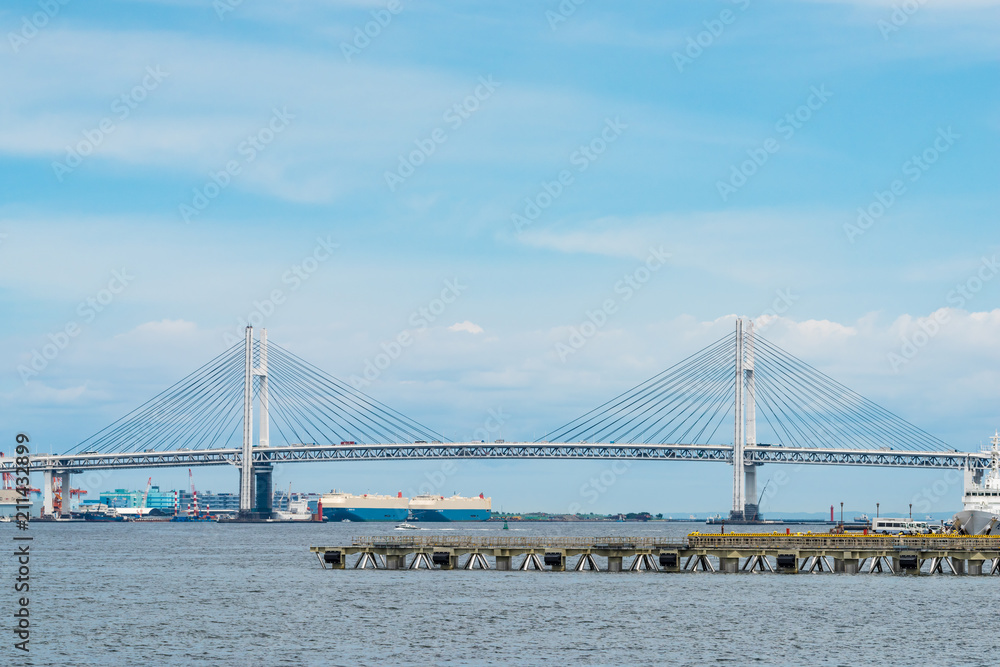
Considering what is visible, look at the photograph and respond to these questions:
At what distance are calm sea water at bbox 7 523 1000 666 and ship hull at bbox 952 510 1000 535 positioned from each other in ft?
33.2

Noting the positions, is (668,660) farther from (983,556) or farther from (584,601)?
(983,556)

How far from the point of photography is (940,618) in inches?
2030

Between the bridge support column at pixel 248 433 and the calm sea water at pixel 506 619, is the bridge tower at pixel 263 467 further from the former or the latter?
the calm sea water at pixel 506 619

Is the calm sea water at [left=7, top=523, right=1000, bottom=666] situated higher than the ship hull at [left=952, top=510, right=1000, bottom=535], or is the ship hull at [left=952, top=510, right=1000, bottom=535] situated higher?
the ship hull at [left=952, top=510, right=1000, bottom=535]

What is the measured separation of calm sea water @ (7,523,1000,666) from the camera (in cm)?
4331

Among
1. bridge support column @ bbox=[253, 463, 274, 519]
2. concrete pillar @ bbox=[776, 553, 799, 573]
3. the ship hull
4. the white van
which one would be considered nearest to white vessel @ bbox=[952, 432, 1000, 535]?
the ship hull

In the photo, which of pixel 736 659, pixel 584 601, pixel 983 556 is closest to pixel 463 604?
pixel 584 601

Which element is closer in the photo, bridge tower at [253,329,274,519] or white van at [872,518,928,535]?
white van at [872,518,928,535]

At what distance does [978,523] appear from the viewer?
253 ft

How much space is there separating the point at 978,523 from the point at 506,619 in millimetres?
37965

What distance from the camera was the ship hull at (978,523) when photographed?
76.4 meters

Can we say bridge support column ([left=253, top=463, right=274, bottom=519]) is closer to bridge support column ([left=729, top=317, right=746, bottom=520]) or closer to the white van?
bridge support column ([left=729, top=317, right=746, bottom=520])

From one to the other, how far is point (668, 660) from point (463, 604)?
1539 centimetres

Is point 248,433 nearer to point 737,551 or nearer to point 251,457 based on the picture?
point 251,457
